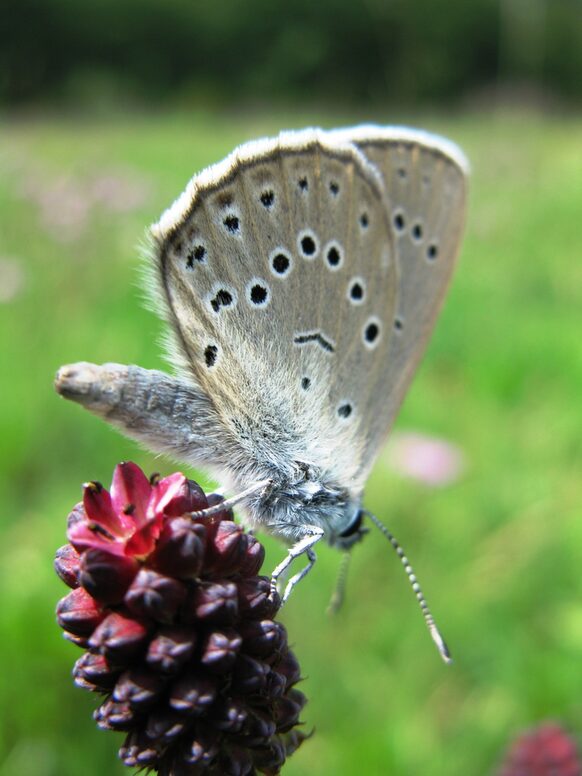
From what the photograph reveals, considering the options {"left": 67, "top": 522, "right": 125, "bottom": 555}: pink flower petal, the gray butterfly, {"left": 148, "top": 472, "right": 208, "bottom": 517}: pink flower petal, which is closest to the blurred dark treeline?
the gray butterfly

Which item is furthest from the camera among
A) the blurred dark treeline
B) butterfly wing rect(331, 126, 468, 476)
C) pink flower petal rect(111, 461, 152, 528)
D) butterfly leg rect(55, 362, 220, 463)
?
the blurred dark treeline

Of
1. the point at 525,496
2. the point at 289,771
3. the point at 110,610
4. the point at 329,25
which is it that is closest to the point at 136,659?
the point at 110,610

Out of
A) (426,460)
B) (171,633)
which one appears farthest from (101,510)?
(426,460)

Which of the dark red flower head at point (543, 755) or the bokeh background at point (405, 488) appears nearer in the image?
the dark red flower head at point (543, 755)

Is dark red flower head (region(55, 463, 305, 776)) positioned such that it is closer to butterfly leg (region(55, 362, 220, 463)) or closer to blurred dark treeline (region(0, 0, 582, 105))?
butterfly leg (region(55, 362, 220, 463))

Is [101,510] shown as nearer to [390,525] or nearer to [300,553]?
[300,553]

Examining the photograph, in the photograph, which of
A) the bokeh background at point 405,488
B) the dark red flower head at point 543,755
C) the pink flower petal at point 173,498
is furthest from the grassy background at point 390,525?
the pink flower petal at point 173,498

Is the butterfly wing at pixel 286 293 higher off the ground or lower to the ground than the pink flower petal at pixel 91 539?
higher

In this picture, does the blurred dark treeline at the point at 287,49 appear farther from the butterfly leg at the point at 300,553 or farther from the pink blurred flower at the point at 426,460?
the butterfly leg at the point at 300,553
